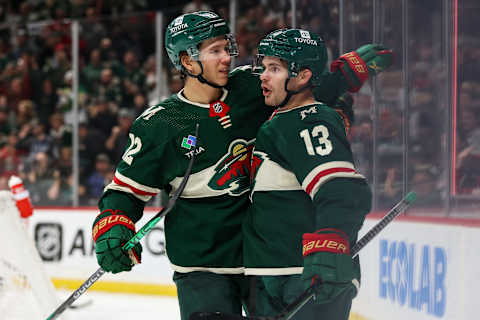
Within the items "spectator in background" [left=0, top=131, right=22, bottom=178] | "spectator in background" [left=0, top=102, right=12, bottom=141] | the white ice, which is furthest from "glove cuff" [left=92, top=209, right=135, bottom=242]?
"spectator in background" [left=0, top=102, right=12, bottom=141]

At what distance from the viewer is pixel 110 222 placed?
2398 mm

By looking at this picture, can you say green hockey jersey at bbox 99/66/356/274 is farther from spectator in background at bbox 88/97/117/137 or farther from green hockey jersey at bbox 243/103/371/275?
spectator in background at bbox 88/97/117/137

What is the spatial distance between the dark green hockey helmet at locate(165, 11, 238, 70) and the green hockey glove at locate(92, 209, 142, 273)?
520 millimetres

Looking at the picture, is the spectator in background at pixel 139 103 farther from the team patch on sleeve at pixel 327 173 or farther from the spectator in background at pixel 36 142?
the team patch on sleeve at pixel 327 173

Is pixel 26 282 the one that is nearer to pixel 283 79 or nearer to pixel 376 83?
pixel 376 83

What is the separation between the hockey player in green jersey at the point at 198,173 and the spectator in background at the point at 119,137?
13.6 ft

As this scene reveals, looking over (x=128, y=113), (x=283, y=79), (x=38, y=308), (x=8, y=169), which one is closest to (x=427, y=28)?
(x=283, y=79)

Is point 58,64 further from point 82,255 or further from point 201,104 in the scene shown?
point 201,104

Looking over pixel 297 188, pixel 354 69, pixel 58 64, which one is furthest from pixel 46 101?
pixel 297 188

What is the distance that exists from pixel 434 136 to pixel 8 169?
4848mm

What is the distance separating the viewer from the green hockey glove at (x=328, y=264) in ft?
6.39

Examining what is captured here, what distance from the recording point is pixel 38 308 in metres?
4.07

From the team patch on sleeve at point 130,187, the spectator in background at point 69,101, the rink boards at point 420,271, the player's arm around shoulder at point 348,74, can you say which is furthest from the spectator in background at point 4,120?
the player's arm around shoulder at point 348,74

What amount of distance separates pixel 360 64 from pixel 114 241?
94 centimetres
